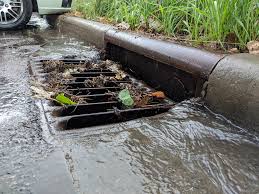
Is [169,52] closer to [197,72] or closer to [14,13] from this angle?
[197,72]

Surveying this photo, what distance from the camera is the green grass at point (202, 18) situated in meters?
2.26

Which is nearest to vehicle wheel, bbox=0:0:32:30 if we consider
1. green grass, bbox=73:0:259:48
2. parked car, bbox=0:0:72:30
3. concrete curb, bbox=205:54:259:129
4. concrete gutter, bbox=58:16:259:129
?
parked car, bbox=0:0:72:30

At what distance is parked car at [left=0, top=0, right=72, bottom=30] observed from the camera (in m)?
5.69

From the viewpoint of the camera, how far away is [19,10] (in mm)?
5910

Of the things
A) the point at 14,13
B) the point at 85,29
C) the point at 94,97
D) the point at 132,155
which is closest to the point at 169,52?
the point at 94,97

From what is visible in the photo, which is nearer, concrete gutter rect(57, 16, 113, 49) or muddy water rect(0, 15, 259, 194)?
muddy water rect(0, 15, 259, 194)

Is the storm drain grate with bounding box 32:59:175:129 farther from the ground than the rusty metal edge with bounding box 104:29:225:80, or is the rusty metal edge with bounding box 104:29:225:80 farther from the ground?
the rusty metal edge with bounding box 104:29:225:80

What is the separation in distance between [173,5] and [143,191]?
2397 millimetres

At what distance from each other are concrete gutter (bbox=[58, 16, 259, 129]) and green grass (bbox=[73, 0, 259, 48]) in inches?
11.6

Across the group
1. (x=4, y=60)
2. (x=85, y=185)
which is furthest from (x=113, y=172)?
(x=4, y=60)

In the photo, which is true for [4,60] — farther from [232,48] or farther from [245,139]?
[245,139]

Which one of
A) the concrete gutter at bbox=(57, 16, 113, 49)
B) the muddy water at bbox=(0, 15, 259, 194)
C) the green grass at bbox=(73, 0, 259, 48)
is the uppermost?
the green grass at bbox=(73, 0, 259, 48)

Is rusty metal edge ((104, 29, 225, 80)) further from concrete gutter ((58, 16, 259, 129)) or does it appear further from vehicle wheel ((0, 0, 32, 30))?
vehicle wheel ((0, 0, 32, 30))

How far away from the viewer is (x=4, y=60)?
138 inches
